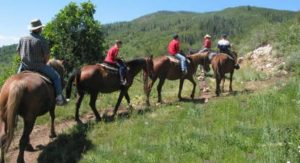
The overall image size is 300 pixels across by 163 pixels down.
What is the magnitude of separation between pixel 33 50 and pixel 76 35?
32036mm

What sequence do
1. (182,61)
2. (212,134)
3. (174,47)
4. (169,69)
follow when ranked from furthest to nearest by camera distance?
(174,47) < (182,61) < (169,69) < (212,134)

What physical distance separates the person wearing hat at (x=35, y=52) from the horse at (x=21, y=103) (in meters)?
0.62

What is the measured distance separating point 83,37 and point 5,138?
111ft

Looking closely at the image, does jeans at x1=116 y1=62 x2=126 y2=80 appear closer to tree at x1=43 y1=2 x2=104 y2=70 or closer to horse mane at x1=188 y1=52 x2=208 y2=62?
horse mane at x1=188 y1=52 x2=208 y2=62

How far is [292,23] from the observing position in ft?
114

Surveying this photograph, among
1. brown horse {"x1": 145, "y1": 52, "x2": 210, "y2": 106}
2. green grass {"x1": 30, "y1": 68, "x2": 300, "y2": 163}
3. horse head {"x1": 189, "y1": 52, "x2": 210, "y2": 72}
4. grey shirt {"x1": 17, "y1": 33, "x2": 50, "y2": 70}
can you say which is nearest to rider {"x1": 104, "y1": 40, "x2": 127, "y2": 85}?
green grass {"x1": 30, "y1": 68, "x2": 300, "y2": 163}

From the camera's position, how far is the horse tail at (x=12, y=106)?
1037 cm

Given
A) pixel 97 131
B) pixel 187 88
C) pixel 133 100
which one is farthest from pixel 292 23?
pixel 97 131

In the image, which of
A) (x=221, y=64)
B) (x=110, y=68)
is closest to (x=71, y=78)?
(x=110, y=68)

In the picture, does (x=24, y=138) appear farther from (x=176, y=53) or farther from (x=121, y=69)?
(x=176, y=53)

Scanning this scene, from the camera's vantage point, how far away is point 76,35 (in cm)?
4359

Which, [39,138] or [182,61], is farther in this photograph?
[182,61]

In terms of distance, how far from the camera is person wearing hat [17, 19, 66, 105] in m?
12.0

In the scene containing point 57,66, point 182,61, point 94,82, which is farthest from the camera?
point 182,61
